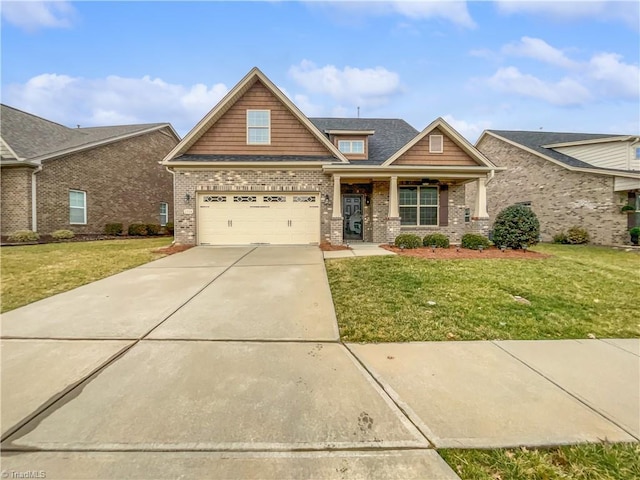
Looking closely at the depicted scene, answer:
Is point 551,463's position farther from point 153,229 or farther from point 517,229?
point 153,229

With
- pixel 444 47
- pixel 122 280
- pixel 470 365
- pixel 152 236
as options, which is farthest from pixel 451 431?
pixel 152 236

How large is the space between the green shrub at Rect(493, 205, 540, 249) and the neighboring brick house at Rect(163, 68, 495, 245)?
1.19m

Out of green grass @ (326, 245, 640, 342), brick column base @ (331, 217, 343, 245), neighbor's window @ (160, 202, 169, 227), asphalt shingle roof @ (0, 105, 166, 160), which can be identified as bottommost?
green grass @ (326, 245, 640, 342)

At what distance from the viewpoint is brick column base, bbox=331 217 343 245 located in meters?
11.5

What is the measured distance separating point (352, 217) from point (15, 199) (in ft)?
50.3

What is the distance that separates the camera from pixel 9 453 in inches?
76.7

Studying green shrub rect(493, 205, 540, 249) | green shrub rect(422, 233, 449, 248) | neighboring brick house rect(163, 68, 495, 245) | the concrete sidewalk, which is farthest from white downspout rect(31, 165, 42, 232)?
green shrub rect(493, 205, 540, 249)

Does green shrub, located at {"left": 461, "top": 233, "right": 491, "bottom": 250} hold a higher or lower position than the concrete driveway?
higher

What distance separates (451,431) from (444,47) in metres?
15.7

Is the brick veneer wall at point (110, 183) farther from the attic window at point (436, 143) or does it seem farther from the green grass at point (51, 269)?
the attic window at point (436, 143)

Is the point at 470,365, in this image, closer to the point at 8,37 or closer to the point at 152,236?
the point at 8,37

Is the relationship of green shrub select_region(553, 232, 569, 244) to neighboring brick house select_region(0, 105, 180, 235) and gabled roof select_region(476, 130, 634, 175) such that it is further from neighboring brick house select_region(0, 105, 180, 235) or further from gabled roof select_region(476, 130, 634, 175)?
neighboring brick house select_region(0, 105, 180, 235)

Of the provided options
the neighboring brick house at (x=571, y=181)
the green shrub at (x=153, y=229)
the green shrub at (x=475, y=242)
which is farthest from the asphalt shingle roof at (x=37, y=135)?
the neighboring brick house at (x=571, y=181)

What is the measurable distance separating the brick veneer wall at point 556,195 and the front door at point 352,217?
10.8 m
